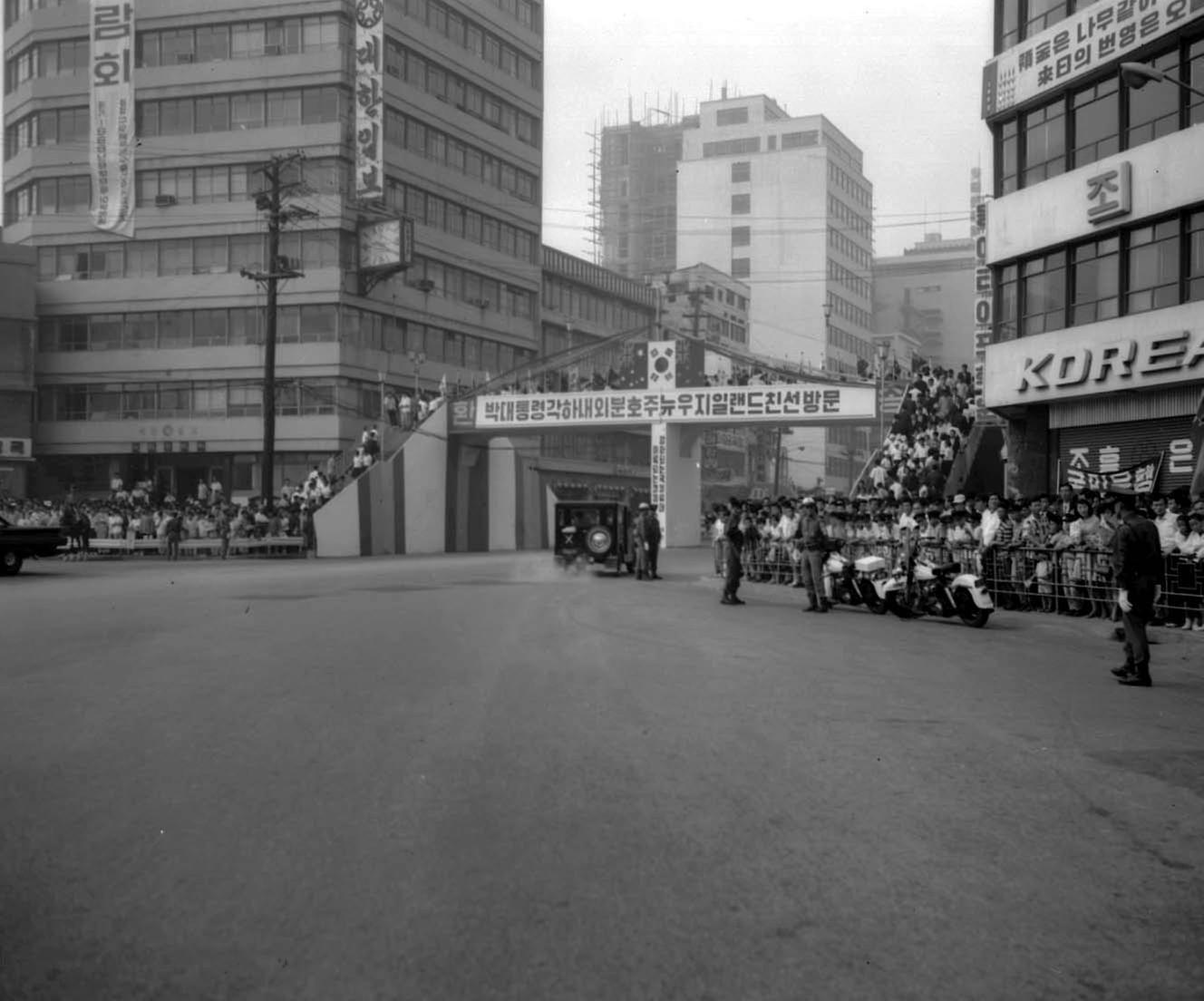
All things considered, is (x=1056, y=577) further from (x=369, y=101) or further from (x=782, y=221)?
(x=782, y=221)

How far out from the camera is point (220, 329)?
2173 inches

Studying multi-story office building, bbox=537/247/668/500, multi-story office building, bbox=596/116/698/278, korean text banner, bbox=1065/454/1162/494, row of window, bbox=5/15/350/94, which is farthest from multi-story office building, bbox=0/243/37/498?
multi-story office building, bbox=596/116/698/278

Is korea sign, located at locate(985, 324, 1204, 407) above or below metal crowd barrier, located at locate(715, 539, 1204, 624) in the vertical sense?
above

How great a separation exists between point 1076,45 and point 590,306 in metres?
52.0

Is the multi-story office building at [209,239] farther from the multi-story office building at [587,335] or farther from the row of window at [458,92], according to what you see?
the multi-story office building at [587,335]

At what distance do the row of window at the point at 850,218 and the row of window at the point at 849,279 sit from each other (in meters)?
3.89

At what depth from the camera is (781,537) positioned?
26.0 metres

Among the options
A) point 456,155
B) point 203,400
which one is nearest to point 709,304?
point 456,155

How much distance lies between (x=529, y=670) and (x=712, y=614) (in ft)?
24.0

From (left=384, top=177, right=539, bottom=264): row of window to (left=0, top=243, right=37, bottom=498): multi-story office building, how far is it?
1610 centimetres

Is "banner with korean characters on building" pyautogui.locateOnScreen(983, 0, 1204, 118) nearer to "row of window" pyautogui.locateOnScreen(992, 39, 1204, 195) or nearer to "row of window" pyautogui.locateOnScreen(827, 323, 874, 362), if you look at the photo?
"row of window" pyautogui.locateOnScreen(992, 39, 1204, 195)

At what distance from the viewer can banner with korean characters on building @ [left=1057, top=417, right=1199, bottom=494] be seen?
2331cm

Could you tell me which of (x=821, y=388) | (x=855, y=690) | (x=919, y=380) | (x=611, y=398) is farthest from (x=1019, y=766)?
(x=611, y=398)

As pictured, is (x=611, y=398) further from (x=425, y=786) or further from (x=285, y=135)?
(x=425, y=786)
